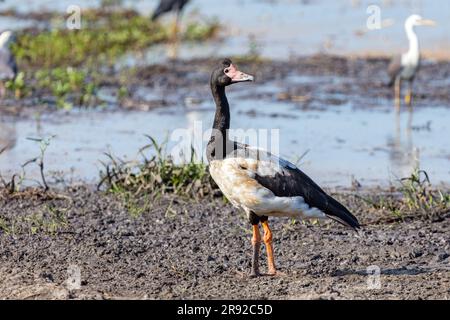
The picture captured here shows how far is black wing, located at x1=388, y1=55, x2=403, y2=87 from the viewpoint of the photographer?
13.6m

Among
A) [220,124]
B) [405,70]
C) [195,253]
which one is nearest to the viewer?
[220,124]

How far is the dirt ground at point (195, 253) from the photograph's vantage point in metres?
6.44

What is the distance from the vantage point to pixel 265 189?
682 centimetres

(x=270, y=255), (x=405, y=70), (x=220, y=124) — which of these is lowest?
(x=270, y=255)

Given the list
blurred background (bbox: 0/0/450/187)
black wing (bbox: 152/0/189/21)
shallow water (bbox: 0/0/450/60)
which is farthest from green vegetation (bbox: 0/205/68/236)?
black wing (bbox: 152/0/189/21)

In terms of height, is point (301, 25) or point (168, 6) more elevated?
point (168, 6)

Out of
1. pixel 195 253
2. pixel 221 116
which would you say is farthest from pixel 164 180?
pixel 221 116

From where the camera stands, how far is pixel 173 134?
11.3m

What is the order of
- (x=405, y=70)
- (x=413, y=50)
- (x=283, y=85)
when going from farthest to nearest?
(x=283, y=85), (x=413, y=50), (x=405, y=70)

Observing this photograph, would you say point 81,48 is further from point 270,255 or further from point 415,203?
point 270,255

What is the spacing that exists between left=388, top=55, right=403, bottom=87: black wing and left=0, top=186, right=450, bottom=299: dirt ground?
489 cm

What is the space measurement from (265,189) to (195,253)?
0.88 meters

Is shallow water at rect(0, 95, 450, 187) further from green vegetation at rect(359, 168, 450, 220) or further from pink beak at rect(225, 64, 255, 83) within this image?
pink beak at rect(225, 64, 255, 83)

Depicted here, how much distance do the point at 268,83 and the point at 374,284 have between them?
8.14 metres
